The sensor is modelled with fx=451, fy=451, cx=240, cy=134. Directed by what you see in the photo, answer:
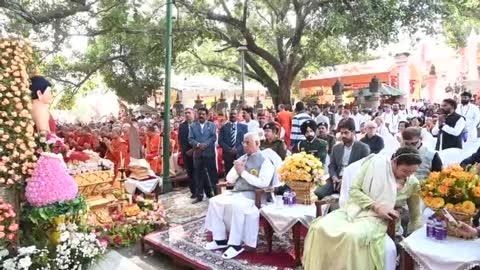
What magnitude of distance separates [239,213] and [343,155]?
1681 mm

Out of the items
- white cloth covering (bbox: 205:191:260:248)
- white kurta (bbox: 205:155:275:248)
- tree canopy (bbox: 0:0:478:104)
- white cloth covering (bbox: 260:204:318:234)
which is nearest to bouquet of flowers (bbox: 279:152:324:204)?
white cloth covering (bbox: 260:204:318:234)

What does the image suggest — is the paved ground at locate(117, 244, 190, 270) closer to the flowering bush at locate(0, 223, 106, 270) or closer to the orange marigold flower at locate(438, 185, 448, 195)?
the flowering bush at locate(0, 223, 106, 270)

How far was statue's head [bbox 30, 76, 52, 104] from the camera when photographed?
429 centimetres

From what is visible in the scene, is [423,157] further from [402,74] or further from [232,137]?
[402,74]

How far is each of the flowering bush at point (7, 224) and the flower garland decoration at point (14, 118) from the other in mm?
281

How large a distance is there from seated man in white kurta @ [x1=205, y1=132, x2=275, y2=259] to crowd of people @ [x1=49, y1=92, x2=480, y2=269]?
0.01 metres

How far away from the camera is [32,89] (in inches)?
169

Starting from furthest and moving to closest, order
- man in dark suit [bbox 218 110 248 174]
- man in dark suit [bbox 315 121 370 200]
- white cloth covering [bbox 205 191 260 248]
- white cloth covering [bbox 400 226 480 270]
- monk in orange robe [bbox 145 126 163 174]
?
monk in orange robe [bbox 145 126 163 174], man in dark suit [bbox 218 110 248 174], man in dark suit [bbox 315 121 370 200], white cloth covering [bbox 205 191 260 248], white cloth covering [bbox 400 226 480 270]

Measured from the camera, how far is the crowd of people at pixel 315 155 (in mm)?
4070

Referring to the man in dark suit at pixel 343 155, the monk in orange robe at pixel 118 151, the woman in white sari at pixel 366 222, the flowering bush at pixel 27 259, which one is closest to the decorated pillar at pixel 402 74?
the monk in orange robe at pixel 118 151

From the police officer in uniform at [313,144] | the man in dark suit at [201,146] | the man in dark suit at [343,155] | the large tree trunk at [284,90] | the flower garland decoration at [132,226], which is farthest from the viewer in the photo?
the large tree trunk at [284,90]

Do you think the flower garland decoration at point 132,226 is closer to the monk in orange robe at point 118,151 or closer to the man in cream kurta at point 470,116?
the monk in orange robe at point 118,151

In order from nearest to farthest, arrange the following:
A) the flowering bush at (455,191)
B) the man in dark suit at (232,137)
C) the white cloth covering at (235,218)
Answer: the flowering bush at (455,191) < the white cloth covering at (235,218) < the man in dark suit at (232,137)

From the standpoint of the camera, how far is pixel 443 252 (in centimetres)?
348
